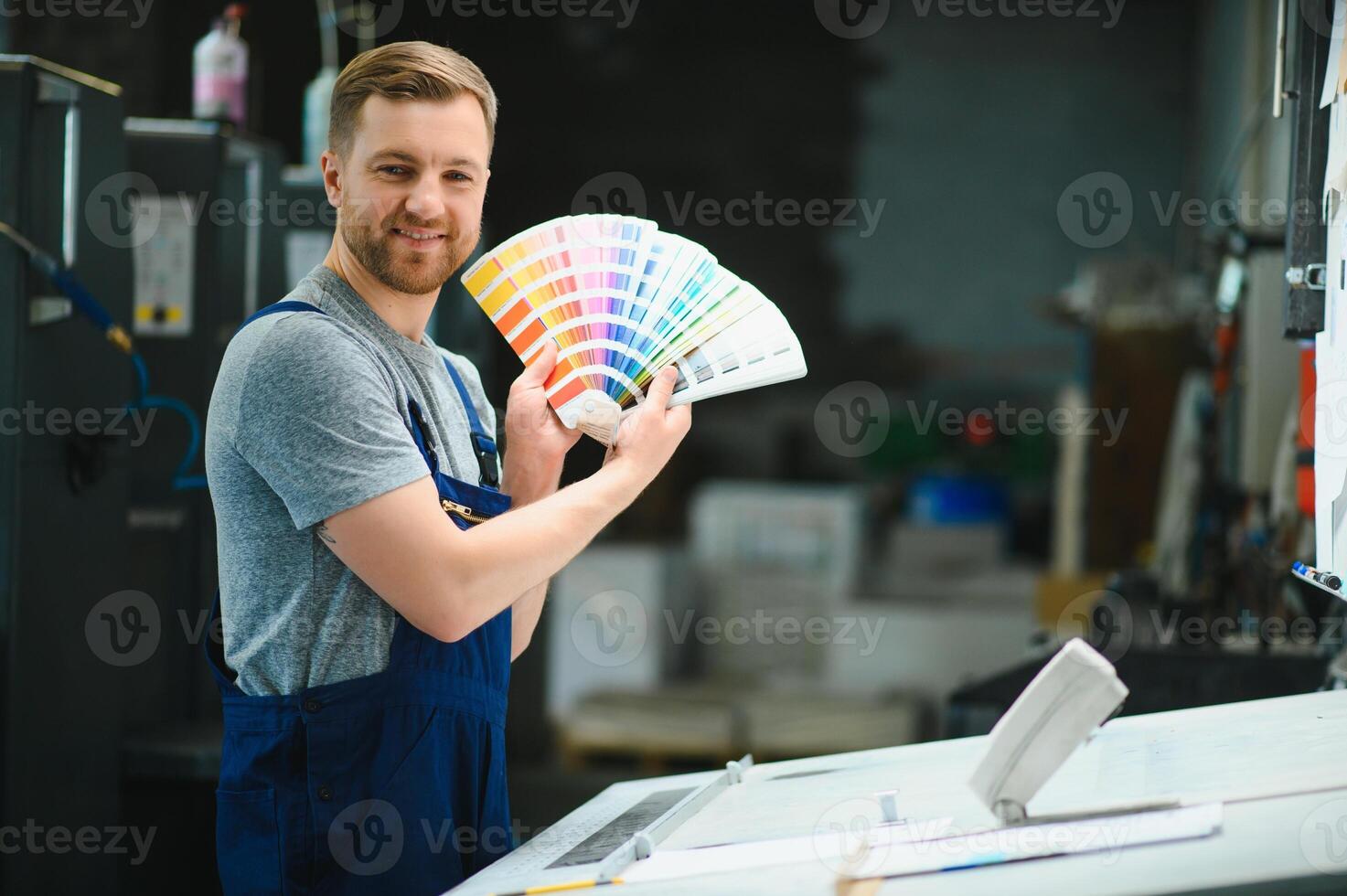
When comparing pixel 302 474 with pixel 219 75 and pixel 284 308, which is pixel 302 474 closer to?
pixel 284 308

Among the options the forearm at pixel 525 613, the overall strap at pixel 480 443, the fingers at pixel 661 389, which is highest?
the fingers at pixel 661 389

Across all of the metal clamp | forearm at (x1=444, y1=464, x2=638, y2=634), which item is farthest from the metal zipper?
the metal clamp

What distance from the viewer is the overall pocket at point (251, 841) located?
1.45m

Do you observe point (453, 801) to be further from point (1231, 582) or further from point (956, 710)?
point (1231, 582)

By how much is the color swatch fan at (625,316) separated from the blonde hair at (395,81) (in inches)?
8.5

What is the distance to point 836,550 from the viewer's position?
238 inches

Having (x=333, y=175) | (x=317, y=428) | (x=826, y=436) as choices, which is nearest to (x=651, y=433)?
(x=317, y=428)

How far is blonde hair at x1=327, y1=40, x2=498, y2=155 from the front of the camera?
1.54 meters

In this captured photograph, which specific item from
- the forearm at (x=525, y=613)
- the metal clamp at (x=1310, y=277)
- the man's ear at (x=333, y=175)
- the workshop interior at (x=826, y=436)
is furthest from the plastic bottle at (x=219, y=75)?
the metal clamp at (x=1310, y=277)

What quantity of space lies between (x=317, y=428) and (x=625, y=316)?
46 cm

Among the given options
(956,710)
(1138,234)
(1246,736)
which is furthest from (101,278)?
(1138,234)

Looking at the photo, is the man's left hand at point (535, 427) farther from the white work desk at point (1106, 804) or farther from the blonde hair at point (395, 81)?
the white work desk at point (1106, 804)

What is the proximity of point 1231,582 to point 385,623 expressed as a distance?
3016 mm

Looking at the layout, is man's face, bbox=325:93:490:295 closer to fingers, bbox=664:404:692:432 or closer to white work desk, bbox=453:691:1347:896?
fingers, bbox=664:404:692:432
